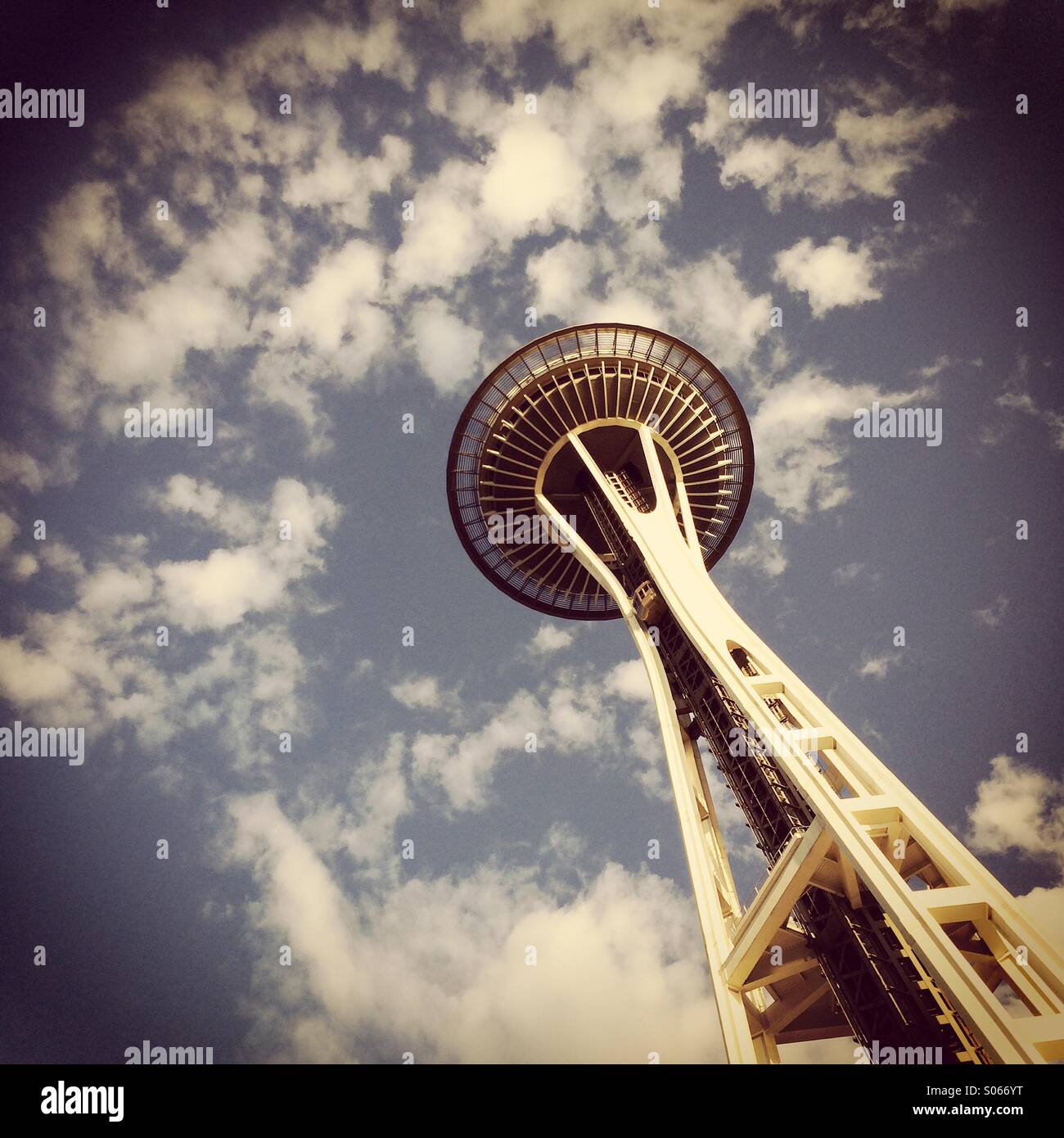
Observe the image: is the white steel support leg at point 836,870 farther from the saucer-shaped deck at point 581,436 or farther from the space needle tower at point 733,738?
the saucer-shaped deck at point 581,436

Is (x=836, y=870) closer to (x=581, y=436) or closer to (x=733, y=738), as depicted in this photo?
(x=733, y=738)

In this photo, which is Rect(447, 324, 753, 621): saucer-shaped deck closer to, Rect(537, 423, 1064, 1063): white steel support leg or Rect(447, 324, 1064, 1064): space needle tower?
Rect(447, 324, 1064, 1064): space needle tower

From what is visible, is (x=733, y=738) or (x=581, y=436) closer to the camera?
(x=733, y=738)

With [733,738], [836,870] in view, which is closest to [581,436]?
[733,738]

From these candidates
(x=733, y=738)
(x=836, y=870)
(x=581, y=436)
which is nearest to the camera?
(x=836, y=870)

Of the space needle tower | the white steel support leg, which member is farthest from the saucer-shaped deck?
the white steel support leg
